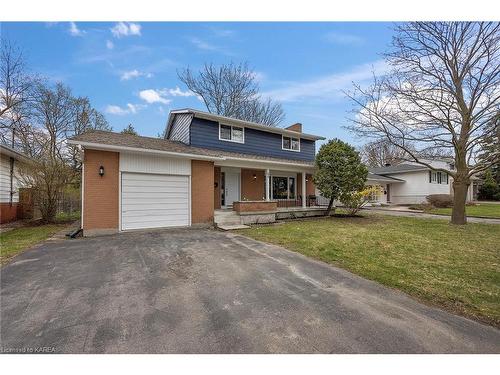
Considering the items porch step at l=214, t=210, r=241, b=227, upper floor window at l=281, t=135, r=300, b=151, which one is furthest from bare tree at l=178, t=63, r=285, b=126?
porch step at l=214, t=210, r=241, b=227

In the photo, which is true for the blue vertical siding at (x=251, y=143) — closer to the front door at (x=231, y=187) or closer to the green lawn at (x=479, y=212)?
the front door at (x=231, y=187)

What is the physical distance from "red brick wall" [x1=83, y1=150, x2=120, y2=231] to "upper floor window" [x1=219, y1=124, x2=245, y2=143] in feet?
21.2

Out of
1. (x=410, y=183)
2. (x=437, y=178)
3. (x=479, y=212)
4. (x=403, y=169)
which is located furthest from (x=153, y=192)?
(x=437, y=178)

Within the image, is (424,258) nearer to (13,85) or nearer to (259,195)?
(259,195)

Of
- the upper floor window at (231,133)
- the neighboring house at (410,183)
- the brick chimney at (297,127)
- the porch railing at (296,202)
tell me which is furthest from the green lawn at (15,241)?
the neighboring house at (410,183)

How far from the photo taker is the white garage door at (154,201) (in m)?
9.40

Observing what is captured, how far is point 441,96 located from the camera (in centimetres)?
1142

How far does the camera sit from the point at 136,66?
1449 centimetres

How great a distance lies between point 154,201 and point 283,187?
8.90 meters

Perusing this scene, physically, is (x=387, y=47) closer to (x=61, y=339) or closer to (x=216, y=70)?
(x=61, y=339)

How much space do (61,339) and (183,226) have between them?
313 inches

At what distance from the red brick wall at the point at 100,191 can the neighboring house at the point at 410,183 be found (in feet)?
75.7

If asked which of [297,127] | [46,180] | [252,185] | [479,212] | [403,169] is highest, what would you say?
[297,127]

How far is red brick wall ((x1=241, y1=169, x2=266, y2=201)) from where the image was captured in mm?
15055
